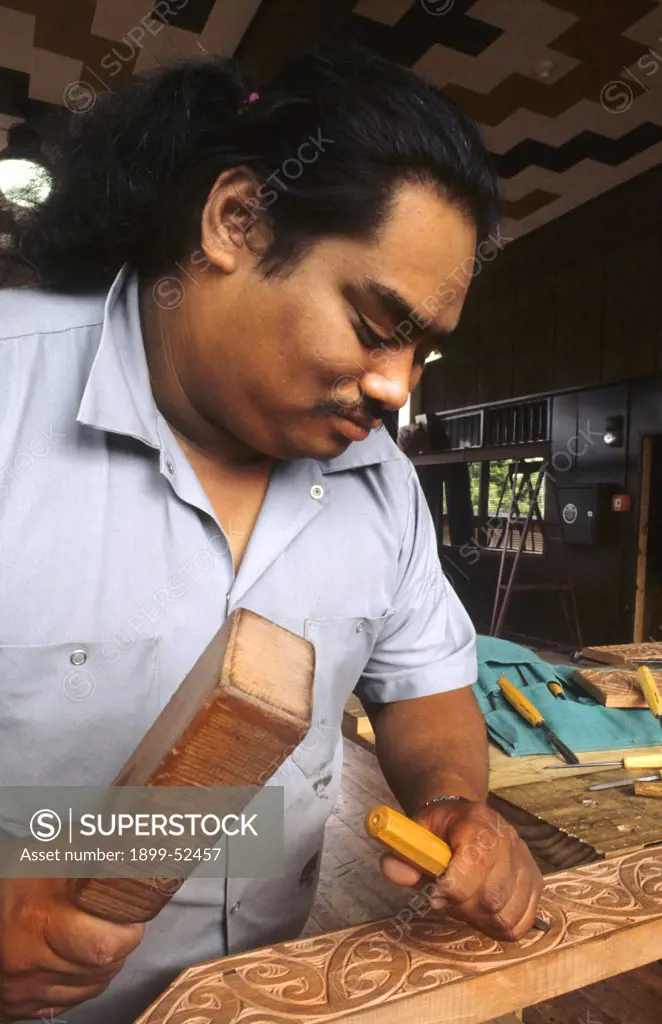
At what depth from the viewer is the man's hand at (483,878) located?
794 mm

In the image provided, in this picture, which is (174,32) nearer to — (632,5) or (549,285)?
(632,5)

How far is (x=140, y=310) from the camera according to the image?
1062mm

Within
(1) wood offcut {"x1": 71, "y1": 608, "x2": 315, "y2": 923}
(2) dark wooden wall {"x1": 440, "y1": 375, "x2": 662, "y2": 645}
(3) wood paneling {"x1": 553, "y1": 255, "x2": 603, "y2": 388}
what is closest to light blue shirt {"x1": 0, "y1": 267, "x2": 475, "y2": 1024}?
(1) wood offcut {"x1": 71, "y1": 608, "x2": 315, "y2": 923}

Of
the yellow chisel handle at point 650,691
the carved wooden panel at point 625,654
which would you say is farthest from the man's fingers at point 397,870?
the carved wooden panel at point 625,654

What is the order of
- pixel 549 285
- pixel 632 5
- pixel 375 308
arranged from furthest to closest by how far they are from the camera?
1. pixel 549 285
2. pixel 632 5
3. pixel 375 308

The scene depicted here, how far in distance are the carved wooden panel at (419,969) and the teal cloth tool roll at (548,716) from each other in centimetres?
64

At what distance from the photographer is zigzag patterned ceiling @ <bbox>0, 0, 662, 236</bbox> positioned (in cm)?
364

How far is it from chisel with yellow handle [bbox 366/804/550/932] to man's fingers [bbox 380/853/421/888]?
1 cm

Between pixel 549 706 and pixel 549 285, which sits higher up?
pixel 549 285

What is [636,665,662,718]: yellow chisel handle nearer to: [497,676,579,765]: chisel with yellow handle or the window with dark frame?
[497,676,579,765]: chisel with yellow handle

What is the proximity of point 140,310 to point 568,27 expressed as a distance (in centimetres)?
395

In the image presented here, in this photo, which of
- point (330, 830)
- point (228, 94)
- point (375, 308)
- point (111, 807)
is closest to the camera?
point (111, 807)

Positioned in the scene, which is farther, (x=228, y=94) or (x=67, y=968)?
(x=228, y=94)

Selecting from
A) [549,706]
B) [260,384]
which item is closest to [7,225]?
[260,384]
